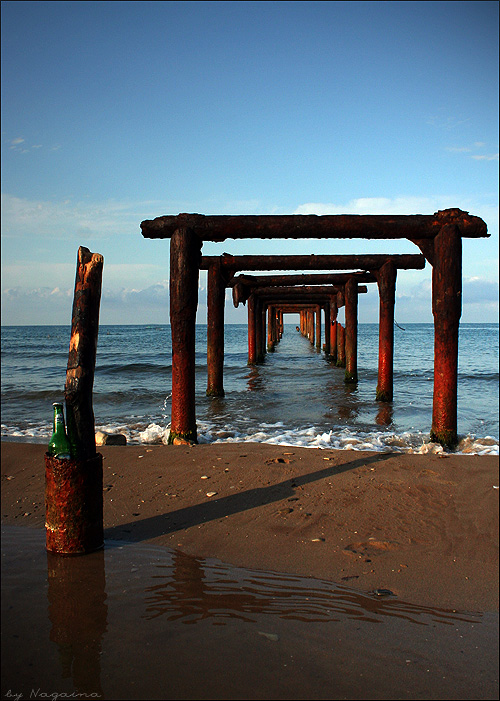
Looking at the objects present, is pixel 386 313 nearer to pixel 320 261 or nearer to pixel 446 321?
pixel 320 261

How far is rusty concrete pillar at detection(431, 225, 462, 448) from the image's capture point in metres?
5.94

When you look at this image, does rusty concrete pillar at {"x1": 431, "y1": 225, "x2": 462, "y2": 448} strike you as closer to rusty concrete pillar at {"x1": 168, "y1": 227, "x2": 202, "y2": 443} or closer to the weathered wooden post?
rusty concrete pillar at {"x1": 168, "y1": 227, "x2": 202, "y2": 443}

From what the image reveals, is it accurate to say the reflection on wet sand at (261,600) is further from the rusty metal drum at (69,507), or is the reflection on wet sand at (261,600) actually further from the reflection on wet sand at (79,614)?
the rusty metal drum at (69,507)

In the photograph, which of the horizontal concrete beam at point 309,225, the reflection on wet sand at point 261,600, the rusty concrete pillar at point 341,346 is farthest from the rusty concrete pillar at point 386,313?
the rusty concrete pillar at point 341,346

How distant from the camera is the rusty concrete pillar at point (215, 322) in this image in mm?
10719

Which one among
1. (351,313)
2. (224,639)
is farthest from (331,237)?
(351,313)

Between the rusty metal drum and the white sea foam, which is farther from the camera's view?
the white sea foam

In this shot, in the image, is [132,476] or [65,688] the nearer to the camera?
[65,688]

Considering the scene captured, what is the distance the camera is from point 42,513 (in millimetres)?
4027

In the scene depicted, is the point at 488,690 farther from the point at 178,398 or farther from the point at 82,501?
the point at 178,398

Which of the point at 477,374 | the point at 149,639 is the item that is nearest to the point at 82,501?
the point at 149,639

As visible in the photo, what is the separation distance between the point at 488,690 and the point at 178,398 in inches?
190
